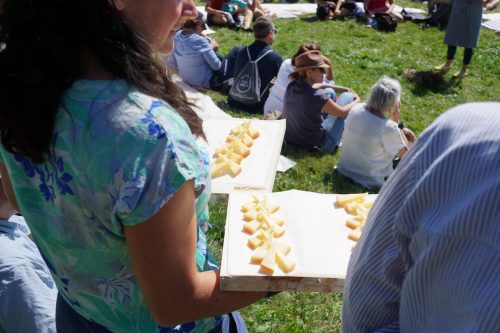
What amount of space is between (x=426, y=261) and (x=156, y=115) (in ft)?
1.76

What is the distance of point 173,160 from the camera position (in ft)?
2.95

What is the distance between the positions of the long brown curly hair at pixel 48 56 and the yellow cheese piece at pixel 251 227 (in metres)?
0.73

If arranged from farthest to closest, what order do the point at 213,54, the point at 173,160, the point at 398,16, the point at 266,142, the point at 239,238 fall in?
the point at 398,16 < the point at 213,54 < the point at 266,142 < the point at 239,238 < the point at 173,160

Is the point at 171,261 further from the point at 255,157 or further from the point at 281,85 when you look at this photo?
the point at 281,85

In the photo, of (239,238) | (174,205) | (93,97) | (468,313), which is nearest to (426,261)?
(468,313)

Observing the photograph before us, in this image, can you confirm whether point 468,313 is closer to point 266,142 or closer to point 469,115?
point 469,115

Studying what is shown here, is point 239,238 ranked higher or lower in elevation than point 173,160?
lower

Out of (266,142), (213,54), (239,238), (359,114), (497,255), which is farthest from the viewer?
(213,54)

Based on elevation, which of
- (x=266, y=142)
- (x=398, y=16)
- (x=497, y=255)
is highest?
(x=497, y=255)

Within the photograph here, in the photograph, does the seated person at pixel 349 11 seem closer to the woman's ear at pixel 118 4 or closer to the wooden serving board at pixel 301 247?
the wooden serving board at pixel 301 247

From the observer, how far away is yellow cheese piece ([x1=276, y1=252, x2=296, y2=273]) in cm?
137

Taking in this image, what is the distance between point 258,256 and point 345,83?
5.78 meters

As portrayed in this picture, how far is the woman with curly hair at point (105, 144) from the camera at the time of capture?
89 cm

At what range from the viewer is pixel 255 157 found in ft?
7.40
